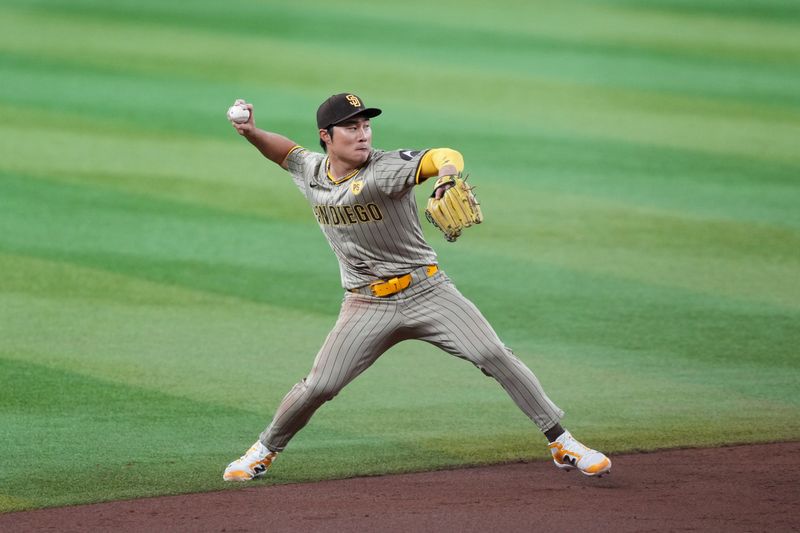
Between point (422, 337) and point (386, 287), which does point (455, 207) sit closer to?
point (386, 287)

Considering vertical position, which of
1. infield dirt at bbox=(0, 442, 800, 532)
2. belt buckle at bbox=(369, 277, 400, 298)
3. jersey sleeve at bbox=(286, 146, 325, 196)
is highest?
jersey sleeve at bbox=(286, 146, 325, 196)

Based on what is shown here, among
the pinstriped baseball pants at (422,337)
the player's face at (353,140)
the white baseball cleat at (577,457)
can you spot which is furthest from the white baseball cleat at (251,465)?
the player's face at (353,140)

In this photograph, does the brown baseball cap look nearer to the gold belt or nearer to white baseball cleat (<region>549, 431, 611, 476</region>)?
the gold belt

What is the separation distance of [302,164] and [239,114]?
0.41m

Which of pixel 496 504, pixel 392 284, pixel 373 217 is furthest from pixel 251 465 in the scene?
pixel 373 217

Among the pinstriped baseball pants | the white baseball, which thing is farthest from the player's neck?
the pinstriped baseball pants

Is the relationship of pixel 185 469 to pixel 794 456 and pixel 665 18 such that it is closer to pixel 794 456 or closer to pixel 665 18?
pixel 794 456

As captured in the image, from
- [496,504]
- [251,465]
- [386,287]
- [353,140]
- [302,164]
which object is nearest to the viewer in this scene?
[496,504]

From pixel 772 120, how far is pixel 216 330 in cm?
850

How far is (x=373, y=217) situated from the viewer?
646 centimetres

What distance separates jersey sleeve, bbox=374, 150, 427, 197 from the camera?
6238mm

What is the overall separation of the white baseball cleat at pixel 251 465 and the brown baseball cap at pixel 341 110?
1656 millimetres

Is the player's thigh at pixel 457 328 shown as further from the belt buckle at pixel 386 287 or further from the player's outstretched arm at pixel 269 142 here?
the player's outstretched arm at pixel 269 142

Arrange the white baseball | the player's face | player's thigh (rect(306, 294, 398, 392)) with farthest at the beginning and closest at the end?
the white baseball → player's thigh (rect(306, 294, 398, 392)) → the player's face
